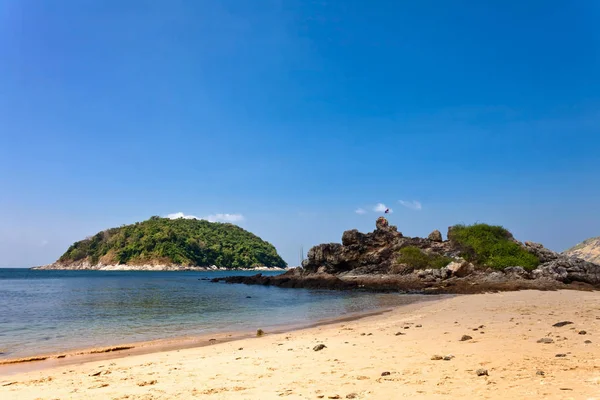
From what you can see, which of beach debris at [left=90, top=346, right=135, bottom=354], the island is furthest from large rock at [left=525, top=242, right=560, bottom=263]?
the island

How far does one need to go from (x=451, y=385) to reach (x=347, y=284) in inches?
1735

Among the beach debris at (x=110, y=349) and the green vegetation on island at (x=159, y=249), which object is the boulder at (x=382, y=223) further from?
the green vegetation on island at (x=159, y=249)

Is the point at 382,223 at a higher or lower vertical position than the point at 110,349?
higher

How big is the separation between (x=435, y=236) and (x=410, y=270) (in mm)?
9429

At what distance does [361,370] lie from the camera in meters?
7.52

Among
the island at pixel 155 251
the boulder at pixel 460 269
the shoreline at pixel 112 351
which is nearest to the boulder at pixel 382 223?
the boulder at pixel 460 269

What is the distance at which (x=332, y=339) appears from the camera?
12.3 m

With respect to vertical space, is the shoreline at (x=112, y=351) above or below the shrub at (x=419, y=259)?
below

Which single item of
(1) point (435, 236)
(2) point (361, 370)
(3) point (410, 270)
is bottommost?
(2) point (361, 370)

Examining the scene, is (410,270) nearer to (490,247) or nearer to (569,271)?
(490,247)

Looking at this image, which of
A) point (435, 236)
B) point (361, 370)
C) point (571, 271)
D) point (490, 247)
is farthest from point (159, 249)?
point (361, 370)

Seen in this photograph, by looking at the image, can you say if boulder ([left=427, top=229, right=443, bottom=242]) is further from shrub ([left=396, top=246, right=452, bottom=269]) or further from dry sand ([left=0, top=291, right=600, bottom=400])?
dry sand ([left=0, top=291, right=600, bottom=400])

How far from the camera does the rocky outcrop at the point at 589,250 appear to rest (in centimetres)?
7456

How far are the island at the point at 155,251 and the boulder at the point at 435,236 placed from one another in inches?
4916
